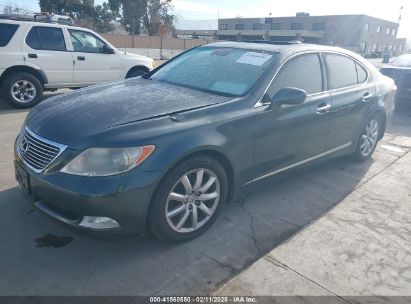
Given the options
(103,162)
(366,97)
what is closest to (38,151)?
(103,162)

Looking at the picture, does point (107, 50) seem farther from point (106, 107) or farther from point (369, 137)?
point (369, 137)

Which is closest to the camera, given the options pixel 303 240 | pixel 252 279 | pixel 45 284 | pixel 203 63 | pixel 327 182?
pixel 45 284

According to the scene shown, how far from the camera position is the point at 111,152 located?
2.53 metres

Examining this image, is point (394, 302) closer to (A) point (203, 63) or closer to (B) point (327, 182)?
(B) point (327, 182)

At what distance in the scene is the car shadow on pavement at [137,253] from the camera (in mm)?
2529

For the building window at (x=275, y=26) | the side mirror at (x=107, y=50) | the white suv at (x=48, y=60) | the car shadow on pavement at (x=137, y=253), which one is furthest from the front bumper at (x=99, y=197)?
the building window at (x=275, y=26)

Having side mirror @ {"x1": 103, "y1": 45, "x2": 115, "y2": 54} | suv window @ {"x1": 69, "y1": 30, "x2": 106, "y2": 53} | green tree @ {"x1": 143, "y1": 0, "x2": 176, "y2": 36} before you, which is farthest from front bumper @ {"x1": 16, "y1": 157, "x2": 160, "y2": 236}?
green tree @ {"x1": 143, "y1": 0, "x2": 176, "y2": 36}

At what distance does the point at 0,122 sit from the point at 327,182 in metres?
5.52

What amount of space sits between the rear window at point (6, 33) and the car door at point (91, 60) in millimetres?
1203

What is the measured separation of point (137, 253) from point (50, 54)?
6305 mm

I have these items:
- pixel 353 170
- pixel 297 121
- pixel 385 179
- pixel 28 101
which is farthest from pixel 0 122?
pixel 385 179

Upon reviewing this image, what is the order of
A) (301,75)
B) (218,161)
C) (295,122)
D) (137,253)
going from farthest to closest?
(301,75), (295,122), (218,161), (137,253)

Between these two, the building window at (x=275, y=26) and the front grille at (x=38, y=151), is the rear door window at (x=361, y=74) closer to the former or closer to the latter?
the front grille at (x=38, y=151)

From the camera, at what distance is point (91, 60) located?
27.6 ft
